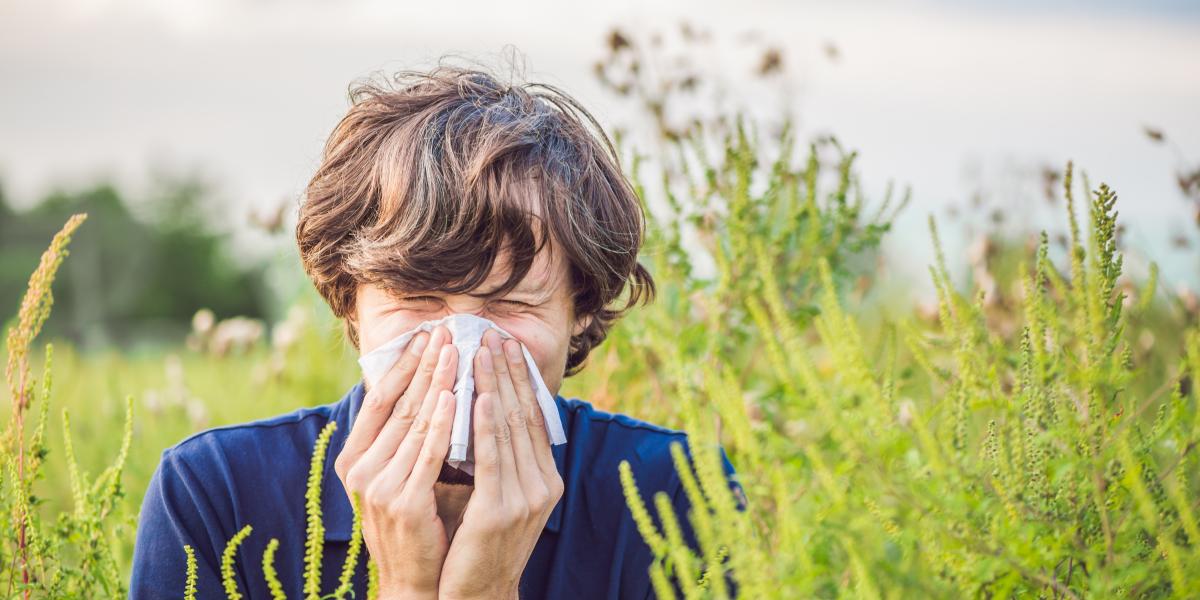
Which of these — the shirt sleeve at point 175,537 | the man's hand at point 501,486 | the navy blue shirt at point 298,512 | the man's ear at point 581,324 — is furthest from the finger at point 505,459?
the shirt sleeve at point 175,537

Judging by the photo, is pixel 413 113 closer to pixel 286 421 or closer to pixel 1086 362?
pixel 286 421

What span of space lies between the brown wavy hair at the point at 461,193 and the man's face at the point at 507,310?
26 millimetres

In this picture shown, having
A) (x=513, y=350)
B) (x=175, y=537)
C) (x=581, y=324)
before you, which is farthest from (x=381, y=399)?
(x=581, y=324)

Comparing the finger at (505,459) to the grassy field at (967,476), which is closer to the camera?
the grassy field at (967,476)

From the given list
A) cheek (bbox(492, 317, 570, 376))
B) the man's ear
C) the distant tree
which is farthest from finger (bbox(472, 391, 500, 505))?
the distant tree

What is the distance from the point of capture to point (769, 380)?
12.0 ft

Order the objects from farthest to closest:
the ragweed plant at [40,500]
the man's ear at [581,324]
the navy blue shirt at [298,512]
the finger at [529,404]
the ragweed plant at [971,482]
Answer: the man's ear at [581,324], the navy blue shirt at [298,512], the finger at [529,404], the ragweed plant at [40,500], the ragweed plant at [971,482]

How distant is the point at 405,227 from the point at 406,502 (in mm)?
594

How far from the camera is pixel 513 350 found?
2.01 m

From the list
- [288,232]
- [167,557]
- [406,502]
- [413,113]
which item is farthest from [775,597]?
[288,232]

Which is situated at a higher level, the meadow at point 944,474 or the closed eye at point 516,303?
the closed eye at point 516,303

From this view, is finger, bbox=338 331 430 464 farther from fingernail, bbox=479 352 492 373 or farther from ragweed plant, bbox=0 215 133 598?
ragweed plant, bbox=0 215 133 598

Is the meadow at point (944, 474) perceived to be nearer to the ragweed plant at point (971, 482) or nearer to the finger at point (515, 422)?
the ragweed plant at point (971, 482)

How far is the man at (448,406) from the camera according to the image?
195 centimetres
